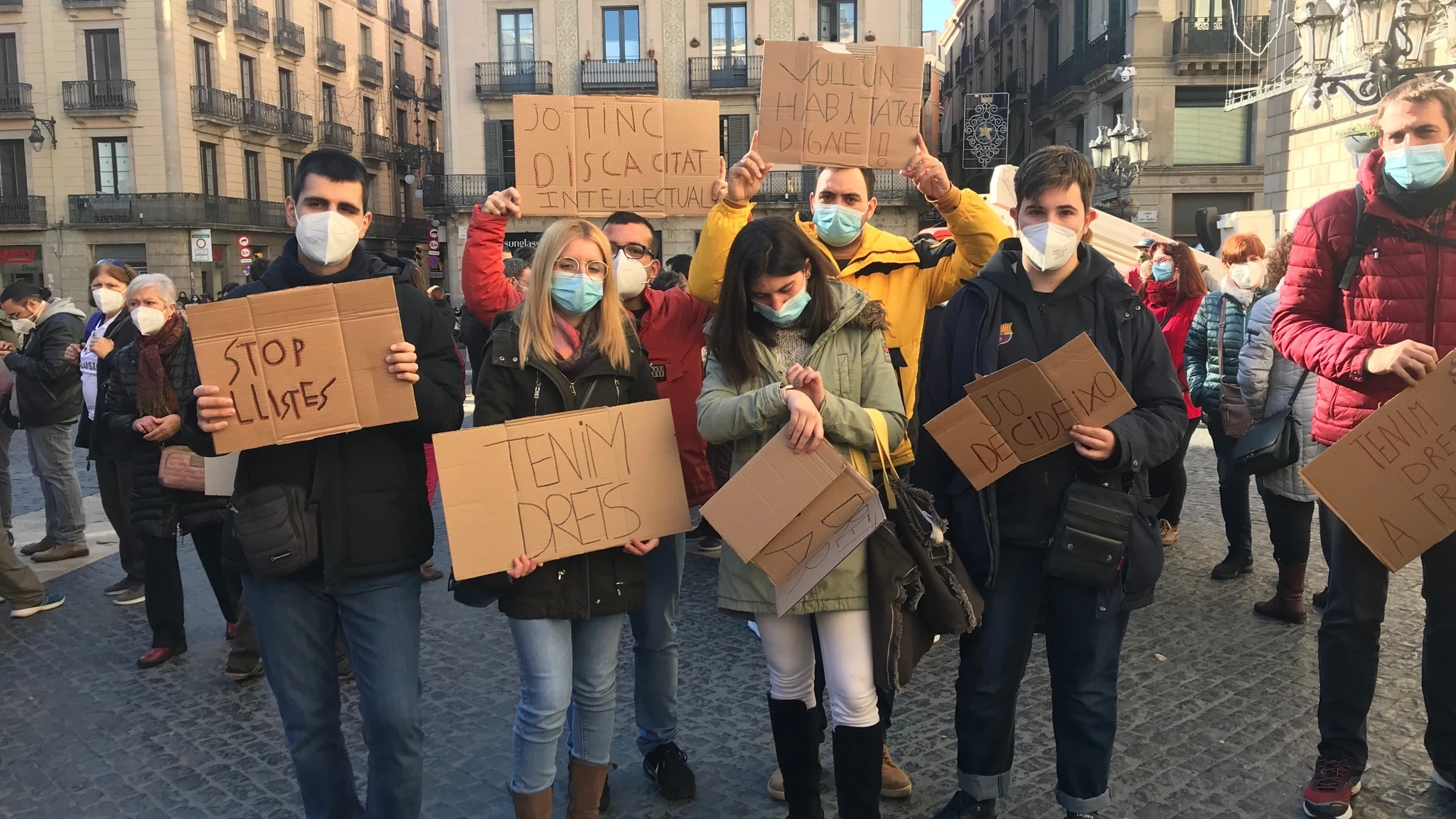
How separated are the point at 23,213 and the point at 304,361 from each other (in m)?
41.8

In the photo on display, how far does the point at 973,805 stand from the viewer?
3193 mm

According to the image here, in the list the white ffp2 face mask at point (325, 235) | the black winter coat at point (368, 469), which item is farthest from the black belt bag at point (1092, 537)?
the white ffp2 face mask at point (325, 235)

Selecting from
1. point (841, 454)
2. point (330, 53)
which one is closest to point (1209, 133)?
point (841, 454)

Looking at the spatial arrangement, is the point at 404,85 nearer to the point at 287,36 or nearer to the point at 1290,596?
the point at 287,36

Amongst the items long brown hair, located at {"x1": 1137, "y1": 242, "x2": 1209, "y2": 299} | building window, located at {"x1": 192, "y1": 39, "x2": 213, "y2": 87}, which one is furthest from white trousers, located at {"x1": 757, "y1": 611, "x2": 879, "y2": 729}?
building window, located at {"x1": 192, "y1": 39, "x2": 213, "y2": 87}

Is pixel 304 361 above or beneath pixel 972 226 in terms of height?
beneath

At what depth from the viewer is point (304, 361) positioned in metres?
2.72

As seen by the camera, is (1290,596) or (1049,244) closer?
(1049,244)

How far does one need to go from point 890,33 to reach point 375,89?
2594cm

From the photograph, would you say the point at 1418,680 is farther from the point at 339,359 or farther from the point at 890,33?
the point at 890,33

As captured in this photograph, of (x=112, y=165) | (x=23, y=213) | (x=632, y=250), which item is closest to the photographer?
(x=632, y=250)

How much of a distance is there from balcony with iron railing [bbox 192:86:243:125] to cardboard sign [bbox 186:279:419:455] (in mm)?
39225

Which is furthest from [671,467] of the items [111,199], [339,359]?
[111,199]

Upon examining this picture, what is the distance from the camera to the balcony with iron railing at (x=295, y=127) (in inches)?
1591
